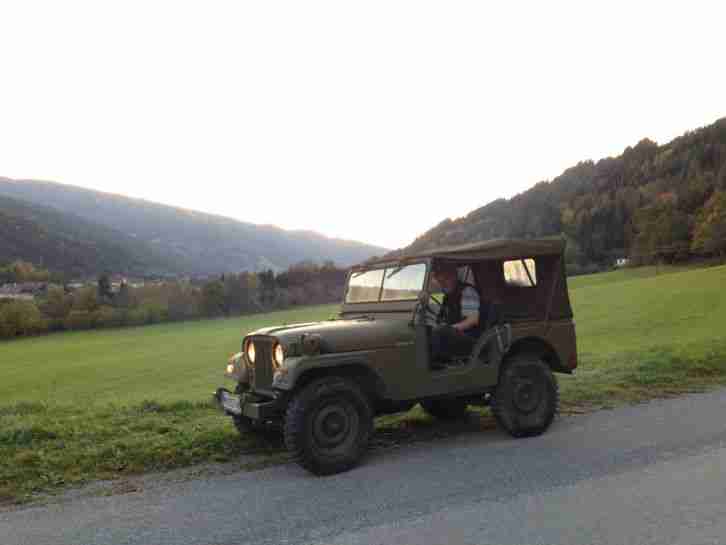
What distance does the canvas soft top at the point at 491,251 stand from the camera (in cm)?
732

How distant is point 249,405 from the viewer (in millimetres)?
6355

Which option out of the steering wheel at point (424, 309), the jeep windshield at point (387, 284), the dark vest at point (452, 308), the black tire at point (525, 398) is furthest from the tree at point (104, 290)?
the black tire at point (525, 398)

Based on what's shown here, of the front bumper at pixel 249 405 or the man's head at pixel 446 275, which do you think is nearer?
the front bumper at pixel 249 405

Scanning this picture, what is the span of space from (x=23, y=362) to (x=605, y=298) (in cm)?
5178

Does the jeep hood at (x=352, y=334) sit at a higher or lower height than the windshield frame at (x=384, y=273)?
lower

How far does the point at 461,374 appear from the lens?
6988mm

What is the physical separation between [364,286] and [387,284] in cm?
48

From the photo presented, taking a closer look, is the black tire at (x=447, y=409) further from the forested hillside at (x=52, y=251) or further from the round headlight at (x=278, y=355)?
the forested hillside at (x=52, y=251)

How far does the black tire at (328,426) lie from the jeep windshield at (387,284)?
1.44m

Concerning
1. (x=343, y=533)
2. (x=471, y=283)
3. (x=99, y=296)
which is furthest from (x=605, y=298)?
(x=99, y=296)

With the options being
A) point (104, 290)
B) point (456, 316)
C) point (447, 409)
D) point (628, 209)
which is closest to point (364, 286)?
point (456, 316)

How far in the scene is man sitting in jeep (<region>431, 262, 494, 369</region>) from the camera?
281 inches

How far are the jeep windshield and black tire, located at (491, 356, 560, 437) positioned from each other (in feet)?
4.64

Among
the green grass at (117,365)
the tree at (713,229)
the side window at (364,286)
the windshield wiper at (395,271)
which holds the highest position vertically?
the tree at (713,229)
